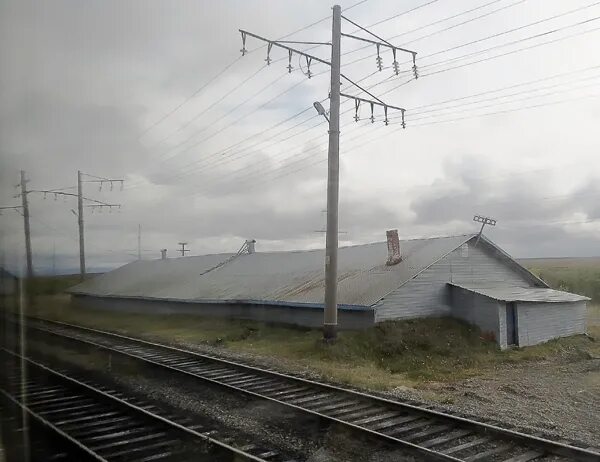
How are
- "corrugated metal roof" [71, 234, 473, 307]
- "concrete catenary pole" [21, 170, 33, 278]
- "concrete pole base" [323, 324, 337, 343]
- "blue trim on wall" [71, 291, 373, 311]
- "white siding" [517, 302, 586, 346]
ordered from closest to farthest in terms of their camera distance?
"concrete catenary pole" [21, 170, 33, 278] < "concrete pole base" [323, 324, 337, 343] < "blue trim on wall" [71, 291, 373, 311] < "white siding" [517, 302, 586, 346] < "corrugated metal roof" [71, 234, 473, 307]

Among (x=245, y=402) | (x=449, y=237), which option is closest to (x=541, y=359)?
(x=449, y=237)

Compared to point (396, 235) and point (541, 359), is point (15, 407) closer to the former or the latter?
Answer: point (541, 359)

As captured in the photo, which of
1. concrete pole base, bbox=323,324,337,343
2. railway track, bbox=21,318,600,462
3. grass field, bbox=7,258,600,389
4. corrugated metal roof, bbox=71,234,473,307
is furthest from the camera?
corrugated metal roof, bbox=71,234,473,307

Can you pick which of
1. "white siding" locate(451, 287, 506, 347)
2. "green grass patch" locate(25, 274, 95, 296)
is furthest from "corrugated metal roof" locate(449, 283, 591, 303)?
"green grass patch" locate(25, 274, 95, 296)

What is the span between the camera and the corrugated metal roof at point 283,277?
64.2 feet

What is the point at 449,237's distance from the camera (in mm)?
22297

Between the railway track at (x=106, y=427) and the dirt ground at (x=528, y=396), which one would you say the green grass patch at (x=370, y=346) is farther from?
the railway track at (x=106, y=427)

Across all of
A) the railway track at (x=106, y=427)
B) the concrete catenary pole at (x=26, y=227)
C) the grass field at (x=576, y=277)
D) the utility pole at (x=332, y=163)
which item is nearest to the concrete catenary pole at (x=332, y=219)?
the utility pole at (x=332, y=163)

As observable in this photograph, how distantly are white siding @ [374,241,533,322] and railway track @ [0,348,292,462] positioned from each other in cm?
959

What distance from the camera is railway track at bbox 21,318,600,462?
6.86 metres

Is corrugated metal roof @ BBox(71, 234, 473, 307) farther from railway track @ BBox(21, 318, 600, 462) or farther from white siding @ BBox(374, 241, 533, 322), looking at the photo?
railway track @ BBox(21, 318, 600, 462)

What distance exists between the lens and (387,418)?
8.62 metres

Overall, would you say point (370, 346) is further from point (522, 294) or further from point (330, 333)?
point (522, 294)

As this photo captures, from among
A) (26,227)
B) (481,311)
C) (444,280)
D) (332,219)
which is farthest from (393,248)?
(26,227)
